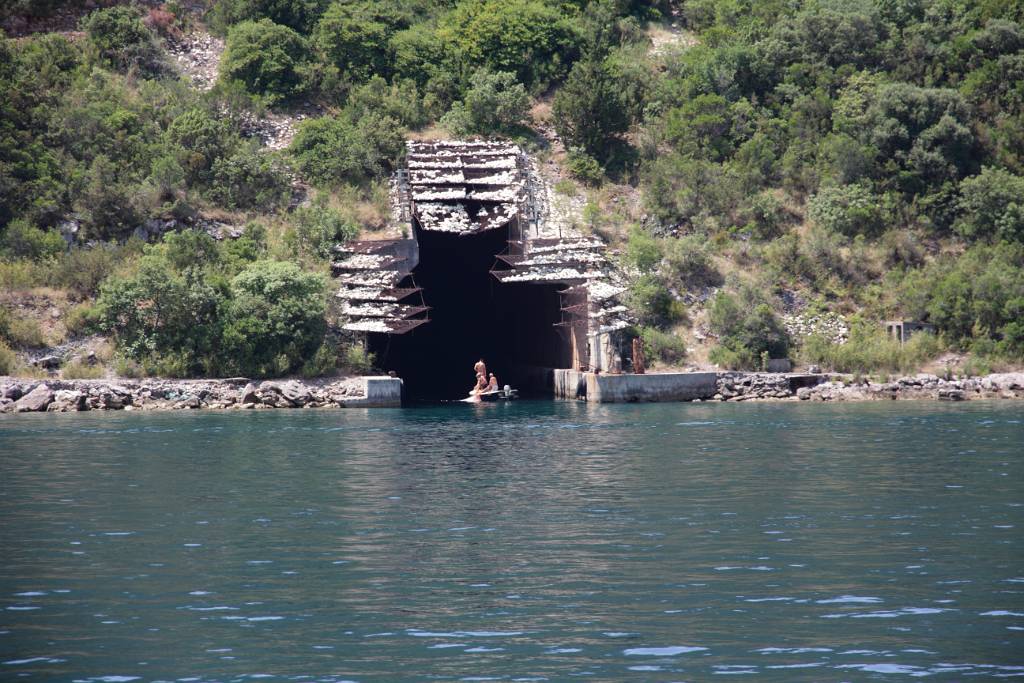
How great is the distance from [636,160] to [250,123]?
768 inches

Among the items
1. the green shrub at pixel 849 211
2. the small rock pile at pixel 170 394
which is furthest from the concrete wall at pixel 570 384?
the green shrub at pixel 849 211

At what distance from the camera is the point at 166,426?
40219mm

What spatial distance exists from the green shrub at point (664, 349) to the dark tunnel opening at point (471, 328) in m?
5.02

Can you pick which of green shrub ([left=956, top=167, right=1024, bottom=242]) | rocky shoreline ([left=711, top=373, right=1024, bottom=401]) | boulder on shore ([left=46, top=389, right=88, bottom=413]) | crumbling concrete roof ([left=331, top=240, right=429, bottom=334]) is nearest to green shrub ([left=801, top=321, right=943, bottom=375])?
rocky shoreline ([left=711, top=373, right=1024, bottom=401])

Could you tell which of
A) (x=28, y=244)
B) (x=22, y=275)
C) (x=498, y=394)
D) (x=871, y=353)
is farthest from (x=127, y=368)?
(x=871, y=353)

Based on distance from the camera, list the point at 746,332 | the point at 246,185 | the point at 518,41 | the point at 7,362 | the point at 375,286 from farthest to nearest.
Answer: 1. the point at 518,41
2. the point at 246,185
3. the point at 746,332
4. the point at 375,286
5. the point at 7,362

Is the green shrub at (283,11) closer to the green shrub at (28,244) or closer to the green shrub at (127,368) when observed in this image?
the green shrub at (28,244)

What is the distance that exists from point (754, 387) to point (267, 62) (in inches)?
1259

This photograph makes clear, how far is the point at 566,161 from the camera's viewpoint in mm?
63094

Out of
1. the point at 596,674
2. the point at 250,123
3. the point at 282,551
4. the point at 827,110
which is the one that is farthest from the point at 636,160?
the point at 596,674

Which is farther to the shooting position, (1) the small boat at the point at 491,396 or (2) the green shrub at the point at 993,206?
(2) the green shrub at the point at 993,206

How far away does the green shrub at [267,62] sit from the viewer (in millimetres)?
66562

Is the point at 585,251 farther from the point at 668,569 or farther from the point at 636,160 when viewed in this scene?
the point at 668,569

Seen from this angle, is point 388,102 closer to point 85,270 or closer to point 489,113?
point 489,113
